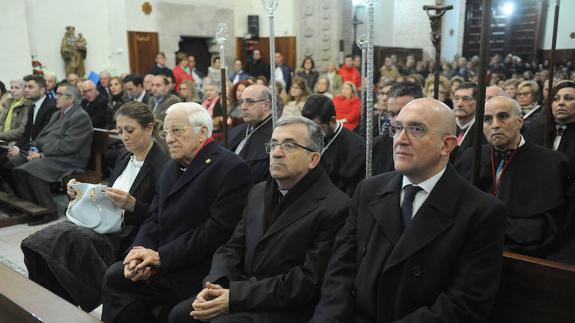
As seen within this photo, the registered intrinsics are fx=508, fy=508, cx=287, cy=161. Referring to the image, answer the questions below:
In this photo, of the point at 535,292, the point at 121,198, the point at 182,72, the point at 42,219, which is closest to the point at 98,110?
the point at 42,219

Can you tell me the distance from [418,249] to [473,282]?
19 centimetres

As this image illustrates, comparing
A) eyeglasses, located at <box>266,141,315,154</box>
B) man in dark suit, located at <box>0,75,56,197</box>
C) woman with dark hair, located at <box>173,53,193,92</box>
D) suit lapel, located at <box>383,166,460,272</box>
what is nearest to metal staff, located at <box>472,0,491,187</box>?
suit lapel, located at <box>383,166,460,272</box>

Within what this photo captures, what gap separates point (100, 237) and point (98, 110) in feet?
13.2

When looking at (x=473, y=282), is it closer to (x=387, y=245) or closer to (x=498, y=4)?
(x=387, y=245)

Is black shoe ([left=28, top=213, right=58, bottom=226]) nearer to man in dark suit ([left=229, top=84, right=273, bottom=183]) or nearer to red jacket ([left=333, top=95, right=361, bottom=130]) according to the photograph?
man in dark suit ([left=229, top=84, right=273, bottom=183])

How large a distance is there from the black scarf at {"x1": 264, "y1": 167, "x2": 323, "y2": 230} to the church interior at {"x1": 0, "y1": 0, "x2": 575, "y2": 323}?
0.50 ft

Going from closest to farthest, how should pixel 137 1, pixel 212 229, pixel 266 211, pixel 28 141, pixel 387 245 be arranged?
pixel 387 245 < pixel 266 211 < pixel 212 229 < pixel 28 141 < pixel 137 1

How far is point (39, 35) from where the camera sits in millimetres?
10148

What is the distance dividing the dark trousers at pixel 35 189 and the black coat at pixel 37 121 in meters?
0.44

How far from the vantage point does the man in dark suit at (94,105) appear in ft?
21.4

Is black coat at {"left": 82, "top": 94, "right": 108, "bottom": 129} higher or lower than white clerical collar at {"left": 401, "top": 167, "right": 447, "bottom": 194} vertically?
lower

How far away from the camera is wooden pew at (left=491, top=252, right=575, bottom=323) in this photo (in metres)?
1.62

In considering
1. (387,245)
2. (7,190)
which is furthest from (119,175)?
(7,190)

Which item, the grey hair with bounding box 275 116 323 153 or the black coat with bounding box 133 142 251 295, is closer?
the grey hair with bounding box 275 116 323 153
